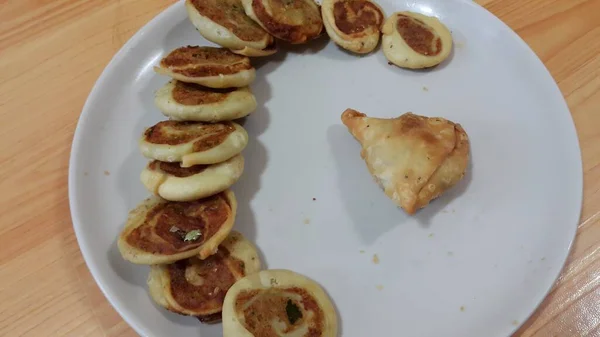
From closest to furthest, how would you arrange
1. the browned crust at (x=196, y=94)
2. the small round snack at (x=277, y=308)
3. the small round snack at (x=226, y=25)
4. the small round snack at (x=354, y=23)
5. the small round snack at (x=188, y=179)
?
the small round snack at (x=277, y=308)
the small round snack at (x=188, y=179)
the browned crust at (x=196, y=94)
the small round snack at (x=226, y=25)
the small round snack at (x=354, y=23)

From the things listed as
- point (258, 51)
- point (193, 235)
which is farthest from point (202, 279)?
point (258, 51)

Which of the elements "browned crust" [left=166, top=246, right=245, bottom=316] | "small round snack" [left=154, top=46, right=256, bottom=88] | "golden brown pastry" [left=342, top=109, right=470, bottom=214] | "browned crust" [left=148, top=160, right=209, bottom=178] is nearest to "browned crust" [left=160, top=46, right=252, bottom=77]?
"small round snack" [left=154, top=46, right=256, bottom=88]

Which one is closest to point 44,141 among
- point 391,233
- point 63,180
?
point 63,180

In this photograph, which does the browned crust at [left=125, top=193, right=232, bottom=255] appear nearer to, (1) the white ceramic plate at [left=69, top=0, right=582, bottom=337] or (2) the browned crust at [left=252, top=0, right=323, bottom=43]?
(1) the white ceramic plate at [left=69, top=0, right=582, bottom=337]

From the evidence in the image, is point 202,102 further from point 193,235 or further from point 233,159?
point 193,235

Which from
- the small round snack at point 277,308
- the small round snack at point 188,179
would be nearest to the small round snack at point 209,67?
the small round snack at point 188,179

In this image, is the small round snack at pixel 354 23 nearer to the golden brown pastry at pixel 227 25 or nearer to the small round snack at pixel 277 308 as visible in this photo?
the golden brown pastry at pixel 227 25
